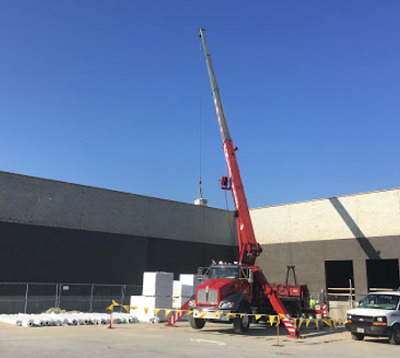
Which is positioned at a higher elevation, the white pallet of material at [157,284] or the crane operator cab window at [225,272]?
the crane operator cab window at [225,272]

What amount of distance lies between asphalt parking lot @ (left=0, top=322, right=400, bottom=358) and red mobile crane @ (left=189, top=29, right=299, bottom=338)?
0.72 meters

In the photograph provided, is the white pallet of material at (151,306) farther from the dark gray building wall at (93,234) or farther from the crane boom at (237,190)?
the dark gray building wall at (93,234)

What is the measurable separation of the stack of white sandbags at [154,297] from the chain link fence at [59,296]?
4585mm

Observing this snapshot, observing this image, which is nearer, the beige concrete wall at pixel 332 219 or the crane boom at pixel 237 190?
the crane boom at pixel 237 190

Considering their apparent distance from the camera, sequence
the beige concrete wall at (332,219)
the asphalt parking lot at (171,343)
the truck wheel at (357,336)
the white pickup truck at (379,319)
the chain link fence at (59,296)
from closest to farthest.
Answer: the asphalt parking lot at (171,343) → the white pickup truck at (379,319) → the truck wheel at (357,336) → the chain link fence at (59,296) → the beige concrete wall at (332,219)

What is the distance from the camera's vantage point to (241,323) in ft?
56.8

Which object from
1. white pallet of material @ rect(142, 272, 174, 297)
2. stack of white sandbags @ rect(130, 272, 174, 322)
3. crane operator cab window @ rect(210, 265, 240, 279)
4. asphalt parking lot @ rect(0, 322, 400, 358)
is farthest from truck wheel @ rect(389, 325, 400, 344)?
white pallet of material @ rect(142, 272, 174, 297)

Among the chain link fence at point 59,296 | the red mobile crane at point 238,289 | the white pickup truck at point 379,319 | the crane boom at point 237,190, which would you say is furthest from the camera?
the chain link fence at point 59,296

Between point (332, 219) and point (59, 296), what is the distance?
790 inches

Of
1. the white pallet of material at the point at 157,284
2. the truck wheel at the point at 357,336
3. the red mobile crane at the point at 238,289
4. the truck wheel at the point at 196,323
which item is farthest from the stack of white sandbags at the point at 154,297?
the truck wheel at the point at 357,336

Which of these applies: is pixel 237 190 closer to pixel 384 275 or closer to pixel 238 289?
pixel 238 289

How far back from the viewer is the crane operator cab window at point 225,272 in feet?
61.4

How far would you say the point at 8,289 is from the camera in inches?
958

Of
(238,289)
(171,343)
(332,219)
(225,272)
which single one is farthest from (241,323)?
(332,219)
